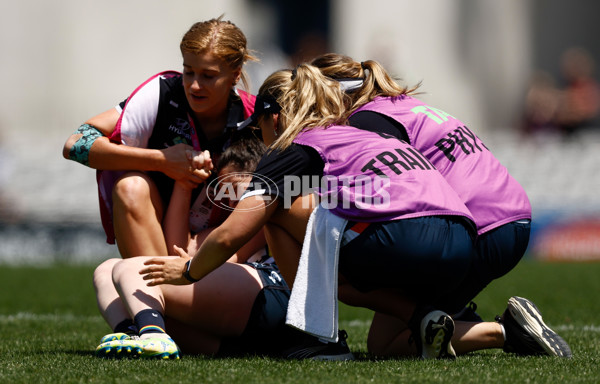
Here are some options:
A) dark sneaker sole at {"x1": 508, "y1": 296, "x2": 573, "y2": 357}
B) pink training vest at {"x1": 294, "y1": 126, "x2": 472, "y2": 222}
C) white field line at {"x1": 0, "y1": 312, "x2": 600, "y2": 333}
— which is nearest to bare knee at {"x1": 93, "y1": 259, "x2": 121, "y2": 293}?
pink training vest at {"x1": 294, "y1": 126, "x2": 472, "y2": 222}

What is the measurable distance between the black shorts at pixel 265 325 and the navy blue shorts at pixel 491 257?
0.64 m

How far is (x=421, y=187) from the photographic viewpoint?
3.46m

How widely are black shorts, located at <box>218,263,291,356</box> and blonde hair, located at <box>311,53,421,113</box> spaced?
31.1 inches

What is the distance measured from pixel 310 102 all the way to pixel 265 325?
90 centimetres

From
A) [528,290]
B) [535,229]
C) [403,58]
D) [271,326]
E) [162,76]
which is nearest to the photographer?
[271,326]

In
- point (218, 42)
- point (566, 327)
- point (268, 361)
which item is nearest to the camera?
point (268, 361)

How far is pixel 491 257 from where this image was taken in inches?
146

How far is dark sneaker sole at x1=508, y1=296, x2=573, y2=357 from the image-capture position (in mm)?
3641

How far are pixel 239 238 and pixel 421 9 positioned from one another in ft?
41.2

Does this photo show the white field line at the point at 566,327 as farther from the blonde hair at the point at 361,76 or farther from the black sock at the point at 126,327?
the black sock at the point at 126,327

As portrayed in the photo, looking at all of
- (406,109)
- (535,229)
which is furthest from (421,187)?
(535,229)

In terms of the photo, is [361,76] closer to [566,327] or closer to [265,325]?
[265,325]

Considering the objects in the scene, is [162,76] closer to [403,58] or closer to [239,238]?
[239,238]

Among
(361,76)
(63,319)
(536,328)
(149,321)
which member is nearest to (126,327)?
(149,321)
